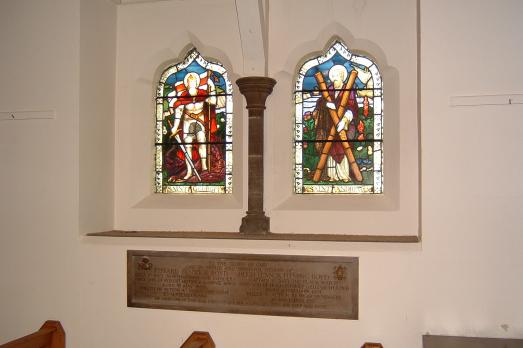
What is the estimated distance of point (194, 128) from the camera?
599 cm

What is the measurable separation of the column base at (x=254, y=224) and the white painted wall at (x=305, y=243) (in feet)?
1.01

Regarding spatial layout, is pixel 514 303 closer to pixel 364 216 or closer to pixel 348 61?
pixel 364 216

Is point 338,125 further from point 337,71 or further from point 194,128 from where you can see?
point 194,128

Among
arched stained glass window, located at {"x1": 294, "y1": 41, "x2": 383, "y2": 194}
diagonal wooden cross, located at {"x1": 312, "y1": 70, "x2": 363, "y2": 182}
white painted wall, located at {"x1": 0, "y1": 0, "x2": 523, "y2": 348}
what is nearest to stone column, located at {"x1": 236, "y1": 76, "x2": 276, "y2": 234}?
white painted wall, located at {"x1": 0, "y1": 0, "x2": 523, "y2": 348}

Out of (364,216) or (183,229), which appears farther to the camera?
(183,229)

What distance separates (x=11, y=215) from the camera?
5.33 meters

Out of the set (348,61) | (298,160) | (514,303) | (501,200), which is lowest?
(514,303)

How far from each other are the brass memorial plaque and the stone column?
0.50 metres

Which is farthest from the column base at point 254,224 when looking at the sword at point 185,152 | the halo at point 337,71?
the halo at point 337,71

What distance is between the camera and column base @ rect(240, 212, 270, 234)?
528 centimetres

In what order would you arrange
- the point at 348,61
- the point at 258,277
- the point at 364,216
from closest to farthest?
the point at 258,277
the point at 364,216
the point at 348,61

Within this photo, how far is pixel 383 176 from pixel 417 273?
119cm

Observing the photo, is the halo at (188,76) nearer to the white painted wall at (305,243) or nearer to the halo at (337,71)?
the white painted wall at (305,243)

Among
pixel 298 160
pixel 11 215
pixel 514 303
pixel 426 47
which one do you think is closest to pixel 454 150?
pixel 426 47
